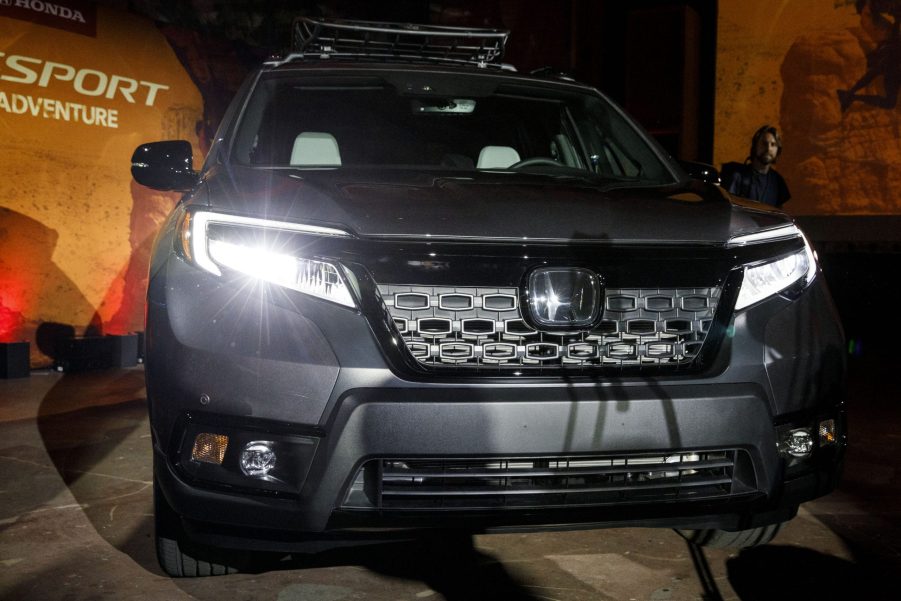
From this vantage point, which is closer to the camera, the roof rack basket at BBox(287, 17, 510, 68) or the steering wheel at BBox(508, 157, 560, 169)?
the steering wheel at BBox(508, 157, 560, 169)

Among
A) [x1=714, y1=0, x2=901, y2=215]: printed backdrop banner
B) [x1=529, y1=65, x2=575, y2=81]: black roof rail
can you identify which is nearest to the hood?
[x1=529, y1=65, x2=575, y2=81]: black roof rail

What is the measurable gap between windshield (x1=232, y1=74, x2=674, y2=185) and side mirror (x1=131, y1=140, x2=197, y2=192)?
22 centimetres

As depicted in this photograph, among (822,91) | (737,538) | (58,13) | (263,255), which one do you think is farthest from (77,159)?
(822,91)

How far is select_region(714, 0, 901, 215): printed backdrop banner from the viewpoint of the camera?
9062 mm

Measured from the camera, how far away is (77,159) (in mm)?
7406

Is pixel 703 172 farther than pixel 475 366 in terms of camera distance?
Yes

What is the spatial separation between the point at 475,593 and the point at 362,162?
5.04ft

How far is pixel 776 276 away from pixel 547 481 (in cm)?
82

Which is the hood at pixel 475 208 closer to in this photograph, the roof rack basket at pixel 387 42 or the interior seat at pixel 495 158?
the interior seat at pixel 495 158

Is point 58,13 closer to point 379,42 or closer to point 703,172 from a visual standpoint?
point 379,42

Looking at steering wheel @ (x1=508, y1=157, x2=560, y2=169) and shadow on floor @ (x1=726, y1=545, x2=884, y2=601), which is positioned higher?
steering wheel @ (x1=508, y1=157, x2=560, y2=169)

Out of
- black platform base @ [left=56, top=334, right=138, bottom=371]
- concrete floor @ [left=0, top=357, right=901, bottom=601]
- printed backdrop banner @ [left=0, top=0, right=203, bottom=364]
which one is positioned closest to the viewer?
concrete floor @ [left=0, top=357, right=901, bottom=601]

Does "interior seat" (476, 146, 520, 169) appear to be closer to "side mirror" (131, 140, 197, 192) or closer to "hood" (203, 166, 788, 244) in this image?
"hood" (203, 166, 788, 244)

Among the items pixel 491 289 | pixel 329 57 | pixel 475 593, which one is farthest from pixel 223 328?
pixel 329 57
